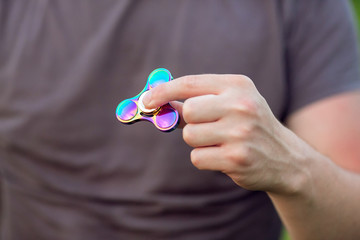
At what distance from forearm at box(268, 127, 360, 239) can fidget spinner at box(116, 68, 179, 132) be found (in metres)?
0.24

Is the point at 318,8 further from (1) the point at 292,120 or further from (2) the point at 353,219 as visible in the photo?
(2) the point at 353,219

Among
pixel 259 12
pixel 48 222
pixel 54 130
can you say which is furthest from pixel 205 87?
pixel 48 222

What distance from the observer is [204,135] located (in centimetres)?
69

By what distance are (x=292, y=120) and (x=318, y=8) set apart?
0.29 m

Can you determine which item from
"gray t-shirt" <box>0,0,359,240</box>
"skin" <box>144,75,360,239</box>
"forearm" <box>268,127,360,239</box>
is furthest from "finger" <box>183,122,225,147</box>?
"gray t-shirt" <box>0,0,359,240</box>

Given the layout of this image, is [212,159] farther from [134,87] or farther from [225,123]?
[134,87]

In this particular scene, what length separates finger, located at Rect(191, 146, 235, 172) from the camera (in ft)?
2.26

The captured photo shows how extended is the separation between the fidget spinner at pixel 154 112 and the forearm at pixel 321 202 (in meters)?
0.24

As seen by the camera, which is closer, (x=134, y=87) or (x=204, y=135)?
(x=204, y=135)

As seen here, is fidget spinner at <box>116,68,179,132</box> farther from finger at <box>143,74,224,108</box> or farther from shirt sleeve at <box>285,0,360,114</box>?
A: shirt sleeve at <box>285,0,360,114</box>

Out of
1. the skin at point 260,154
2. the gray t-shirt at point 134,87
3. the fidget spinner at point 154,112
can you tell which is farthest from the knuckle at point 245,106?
the gray t-shirt at point 134,87

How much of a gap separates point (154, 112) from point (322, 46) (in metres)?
0.57

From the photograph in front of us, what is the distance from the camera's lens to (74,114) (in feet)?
3.79

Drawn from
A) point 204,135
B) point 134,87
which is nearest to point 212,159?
point 204,135
